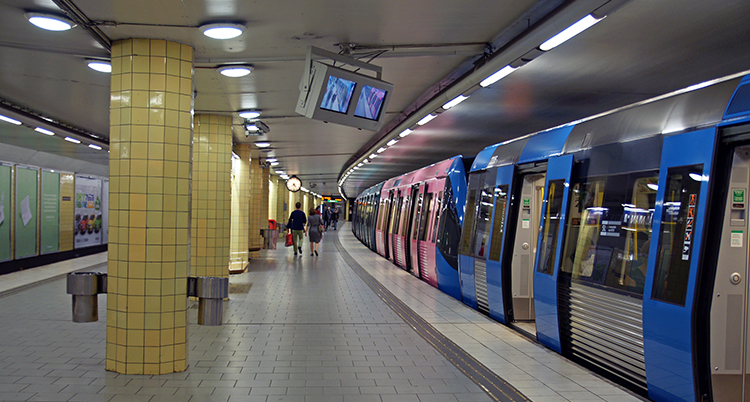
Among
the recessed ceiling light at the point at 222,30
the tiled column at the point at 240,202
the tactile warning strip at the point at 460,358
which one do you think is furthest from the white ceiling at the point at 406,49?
the tiled column at the point at 240,202

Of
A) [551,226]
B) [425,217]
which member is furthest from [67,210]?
[551,226]

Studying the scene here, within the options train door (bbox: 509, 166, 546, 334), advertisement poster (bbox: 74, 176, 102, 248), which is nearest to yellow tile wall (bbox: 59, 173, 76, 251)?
advertisement poster (bbox: 74, 176, 102, 248)

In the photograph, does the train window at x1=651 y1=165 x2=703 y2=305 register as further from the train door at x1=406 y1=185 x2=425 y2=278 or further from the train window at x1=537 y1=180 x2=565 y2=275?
the train door at x1=406 y1=185 x2=425 y2=278

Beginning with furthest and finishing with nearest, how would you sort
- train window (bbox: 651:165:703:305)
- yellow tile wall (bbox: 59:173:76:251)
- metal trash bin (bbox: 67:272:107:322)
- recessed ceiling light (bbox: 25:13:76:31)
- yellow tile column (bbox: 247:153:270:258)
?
yellow tile column (bbox: 247:153:270:258)
yellow tile wall (bbox: 59:173:76:251)
metal trash bin (bbox: 67:272:107:322)
recessed ceiling light (bbox: 25:13:76:31)
train window (bbox: 651:165:703:305)

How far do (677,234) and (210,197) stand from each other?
7936mm

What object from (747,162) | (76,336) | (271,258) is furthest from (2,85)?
(271,258)

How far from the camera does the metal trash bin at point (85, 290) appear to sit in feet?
17.6

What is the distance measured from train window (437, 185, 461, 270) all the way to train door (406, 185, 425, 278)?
2035 millimetres

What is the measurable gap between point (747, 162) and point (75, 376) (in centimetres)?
594

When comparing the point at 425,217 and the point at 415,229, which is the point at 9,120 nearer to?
the point at 425,217

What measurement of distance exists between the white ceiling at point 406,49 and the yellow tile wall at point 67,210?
6014 millimetres

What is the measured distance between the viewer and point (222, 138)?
403 inches

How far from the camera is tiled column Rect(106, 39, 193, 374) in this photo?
5.23 metres

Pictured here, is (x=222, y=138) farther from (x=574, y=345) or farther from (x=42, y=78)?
(x=574, y=345)
